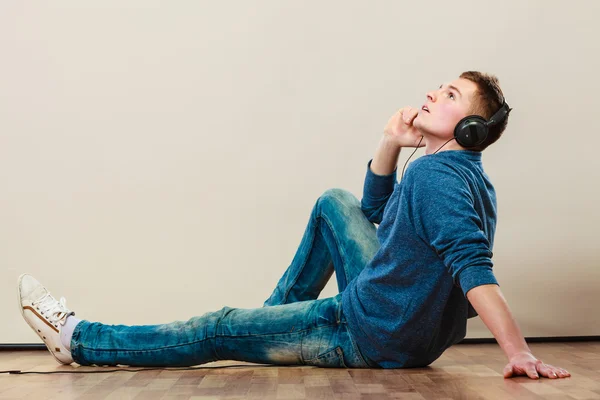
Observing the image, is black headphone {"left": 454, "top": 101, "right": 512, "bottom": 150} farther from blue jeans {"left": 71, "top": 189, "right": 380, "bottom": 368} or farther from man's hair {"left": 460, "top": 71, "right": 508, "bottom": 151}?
blue jeans {"left": 71, "top": 189, "right": 380, "bottom": 368}

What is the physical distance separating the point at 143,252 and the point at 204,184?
369 mm

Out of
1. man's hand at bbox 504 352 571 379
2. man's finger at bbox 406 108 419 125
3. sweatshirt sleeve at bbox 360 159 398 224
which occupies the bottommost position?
man's hand at bbox 504 352 571 379

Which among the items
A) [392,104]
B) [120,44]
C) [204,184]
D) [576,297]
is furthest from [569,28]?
[120,44]

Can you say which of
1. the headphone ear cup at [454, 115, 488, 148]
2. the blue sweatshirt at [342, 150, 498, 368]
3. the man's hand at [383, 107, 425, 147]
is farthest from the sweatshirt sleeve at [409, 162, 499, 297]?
the man's hand at [383, 107, 425, 147]

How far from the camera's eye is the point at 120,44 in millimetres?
3078

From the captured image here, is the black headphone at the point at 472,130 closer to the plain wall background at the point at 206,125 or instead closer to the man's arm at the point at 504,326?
the man's arm at the point at 504,326

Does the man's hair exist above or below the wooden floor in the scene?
above

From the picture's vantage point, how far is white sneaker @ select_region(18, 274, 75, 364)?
2.15m

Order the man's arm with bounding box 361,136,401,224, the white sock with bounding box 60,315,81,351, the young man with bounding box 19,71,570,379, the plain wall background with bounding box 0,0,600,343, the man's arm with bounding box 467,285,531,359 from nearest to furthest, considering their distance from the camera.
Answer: the man's arm with bounding box 467,285,531,359 < the young man with bounding box 19,71,570,379 < the white sock with bounding box 60,315,81,351 < the man's arm with bounding box 361,136,401,224 < the plain wall background with bounding box 0,0,600,343

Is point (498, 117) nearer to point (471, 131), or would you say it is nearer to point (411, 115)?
point (471, 131)

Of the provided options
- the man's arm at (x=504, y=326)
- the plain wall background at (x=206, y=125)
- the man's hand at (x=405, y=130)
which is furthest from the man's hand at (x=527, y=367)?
the plain wall background at (x=206, y=125)

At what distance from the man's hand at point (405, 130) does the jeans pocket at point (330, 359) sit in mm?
626

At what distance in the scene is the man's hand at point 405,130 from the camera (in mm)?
2162

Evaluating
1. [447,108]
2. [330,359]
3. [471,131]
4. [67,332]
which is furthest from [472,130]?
[67,332]
